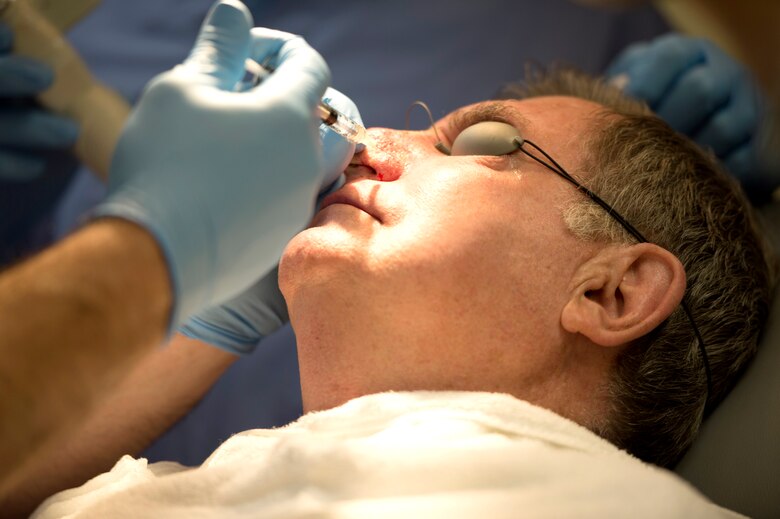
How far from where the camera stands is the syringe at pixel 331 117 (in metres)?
1.11

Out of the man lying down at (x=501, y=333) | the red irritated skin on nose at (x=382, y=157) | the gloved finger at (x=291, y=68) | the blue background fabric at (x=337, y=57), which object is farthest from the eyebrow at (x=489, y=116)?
the blue background fabric at (x=337, y=57)

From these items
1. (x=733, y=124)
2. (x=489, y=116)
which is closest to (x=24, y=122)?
(x=489, y=116)

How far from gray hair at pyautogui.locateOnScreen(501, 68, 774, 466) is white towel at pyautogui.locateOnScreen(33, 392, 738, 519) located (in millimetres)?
188

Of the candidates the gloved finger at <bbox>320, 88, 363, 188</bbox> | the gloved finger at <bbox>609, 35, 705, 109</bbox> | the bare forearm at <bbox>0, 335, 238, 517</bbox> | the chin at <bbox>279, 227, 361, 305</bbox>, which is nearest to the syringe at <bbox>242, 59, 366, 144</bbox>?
the gloved finger at <bbox>320, 88, 363, 188</bbox>

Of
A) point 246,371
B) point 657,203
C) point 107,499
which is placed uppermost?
point 657,203

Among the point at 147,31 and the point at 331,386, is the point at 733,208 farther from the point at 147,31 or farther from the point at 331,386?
the point at 147,31

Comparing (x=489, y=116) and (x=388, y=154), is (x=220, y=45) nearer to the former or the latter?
(x=388, y=154)

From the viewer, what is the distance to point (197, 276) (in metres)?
0.87

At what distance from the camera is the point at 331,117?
45.9 inches

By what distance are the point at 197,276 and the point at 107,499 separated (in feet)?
1.58

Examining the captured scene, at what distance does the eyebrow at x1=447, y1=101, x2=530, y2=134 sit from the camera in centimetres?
A: 136

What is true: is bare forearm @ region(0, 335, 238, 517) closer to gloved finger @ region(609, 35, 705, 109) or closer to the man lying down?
the man lying down

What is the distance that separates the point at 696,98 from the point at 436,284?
1079 millimetres

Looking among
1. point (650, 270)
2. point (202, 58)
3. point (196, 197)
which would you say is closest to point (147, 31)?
point (202, 58)
